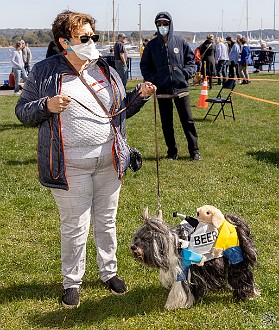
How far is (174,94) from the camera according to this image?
23.6ft

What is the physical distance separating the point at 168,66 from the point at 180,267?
432 centimetres

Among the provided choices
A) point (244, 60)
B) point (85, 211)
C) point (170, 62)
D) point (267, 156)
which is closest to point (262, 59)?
point (244, 60)

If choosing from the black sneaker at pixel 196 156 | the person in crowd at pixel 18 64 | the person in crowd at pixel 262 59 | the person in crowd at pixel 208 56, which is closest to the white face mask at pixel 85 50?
the black sneaker at pixel 196 156

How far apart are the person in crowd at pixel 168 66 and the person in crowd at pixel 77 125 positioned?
365 cm

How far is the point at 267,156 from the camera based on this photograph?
26.0 ft

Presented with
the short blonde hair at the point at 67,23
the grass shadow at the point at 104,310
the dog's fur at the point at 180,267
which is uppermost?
the short blonde hair at the point at 67,23

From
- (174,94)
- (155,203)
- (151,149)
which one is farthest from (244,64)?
(155,203)

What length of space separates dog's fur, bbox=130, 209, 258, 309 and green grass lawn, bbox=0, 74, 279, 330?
118 millimetres

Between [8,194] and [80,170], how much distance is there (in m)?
3.28

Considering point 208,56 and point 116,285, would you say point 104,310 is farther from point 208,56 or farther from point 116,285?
point 208,56

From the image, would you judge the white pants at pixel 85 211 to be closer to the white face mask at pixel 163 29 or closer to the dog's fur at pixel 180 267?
→ the dog's fur at pixel 180 267

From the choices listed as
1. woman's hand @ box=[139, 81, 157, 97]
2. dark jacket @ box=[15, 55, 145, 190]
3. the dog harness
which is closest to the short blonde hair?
dark jacket @ box=[15, 55, 145, 190]

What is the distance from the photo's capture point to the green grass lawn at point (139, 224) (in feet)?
11.6

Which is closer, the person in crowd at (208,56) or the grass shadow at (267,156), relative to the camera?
the grass shadow at (267,156)
